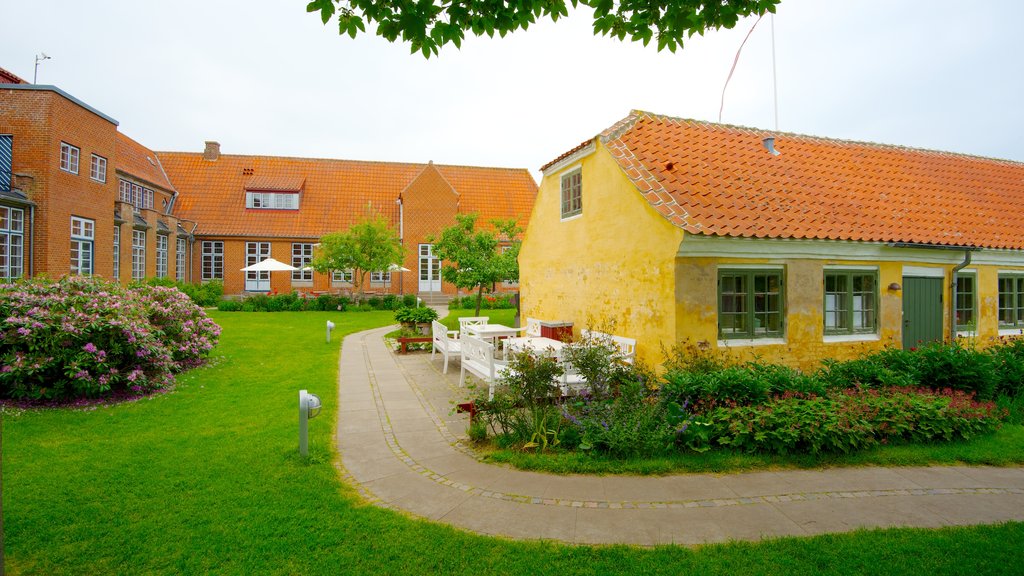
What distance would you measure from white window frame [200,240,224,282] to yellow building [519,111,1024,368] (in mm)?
27123

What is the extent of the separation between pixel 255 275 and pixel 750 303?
3109cm

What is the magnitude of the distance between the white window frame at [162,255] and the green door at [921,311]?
32627 mm

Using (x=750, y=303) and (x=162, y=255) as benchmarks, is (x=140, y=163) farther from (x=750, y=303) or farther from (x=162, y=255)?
(x=750, y=303)

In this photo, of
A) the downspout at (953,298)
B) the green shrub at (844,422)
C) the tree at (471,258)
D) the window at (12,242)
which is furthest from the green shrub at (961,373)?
the window at (12,242)

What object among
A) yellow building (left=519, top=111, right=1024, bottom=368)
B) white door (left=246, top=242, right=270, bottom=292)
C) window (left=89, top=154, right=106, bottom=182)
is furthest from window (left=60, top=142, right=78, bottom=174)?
yellow building (left=519, top=111, right=1024, bottom=368)

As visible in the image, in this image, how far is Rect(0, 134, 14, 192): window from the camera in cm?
1972

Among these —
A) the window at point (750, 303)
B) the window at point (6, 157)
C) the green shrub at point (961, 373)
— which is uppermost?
the window at point (6, 157)

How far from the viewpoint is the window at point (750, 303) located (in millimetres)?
9047

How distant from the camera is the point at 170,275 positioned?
29922 millimetres

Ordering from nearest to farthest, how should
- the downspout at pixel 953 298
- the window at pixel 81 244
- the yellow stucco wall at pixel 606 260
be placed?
the yellow stucco wall at pixel 606 260 → the downspout at pixel 953 298 → the window at pixel 81 244

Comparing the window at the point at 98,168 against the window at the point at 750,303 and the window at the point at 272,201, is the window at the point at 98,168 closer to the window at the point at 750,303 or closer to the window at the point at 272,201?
the window at the point at 272,201

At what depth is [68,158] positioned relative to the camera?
2138cm

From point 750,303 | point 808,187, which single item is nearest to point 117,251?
point 750,303

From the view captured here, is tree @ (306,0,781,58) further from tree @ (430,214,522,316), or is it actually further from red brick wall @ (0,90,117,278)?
red brick wall @ (0,90,117,278)
